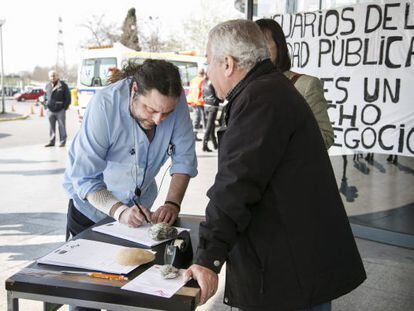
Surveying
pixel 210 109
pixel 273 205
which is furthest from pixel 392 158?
pixel 210 109

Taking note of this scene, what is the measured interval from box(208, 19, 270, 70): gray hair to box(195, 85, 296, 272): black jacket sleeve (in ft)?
0.42

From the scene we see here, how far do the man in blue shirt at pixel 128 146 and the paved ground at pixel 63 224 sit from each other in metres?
1.25

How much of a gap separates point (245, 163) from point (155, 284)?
0.51 m

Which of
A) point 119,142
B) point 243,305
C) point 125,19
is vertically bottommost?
point 243,305

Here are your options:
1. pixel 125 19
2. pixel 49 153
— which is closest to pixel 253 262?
pixel 49 153

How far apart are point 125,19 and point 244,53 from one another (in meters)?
31.2

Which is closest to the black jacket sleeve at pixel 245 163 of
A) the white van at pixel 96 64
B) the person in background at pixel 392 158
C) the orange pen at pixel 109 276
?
the orange pen at pixel 109 276

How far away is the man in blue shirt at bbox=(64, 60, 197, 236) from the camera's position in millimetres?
2092

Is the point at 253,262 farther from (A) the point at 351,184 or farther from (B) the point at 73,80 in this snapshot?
(B) the point at 73,80

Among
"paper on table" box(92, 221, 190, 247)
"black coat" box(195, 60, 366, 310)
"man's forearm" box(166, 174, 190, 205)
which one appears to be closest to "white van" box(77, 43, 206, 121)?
"man's forearm" box(166, 174, 190, 205)

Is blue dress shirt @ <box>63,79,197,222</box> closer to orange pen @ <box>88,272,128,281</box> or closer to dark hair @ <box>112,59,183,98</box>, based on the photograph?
dark hair @ <box>112,59,183,98</box>

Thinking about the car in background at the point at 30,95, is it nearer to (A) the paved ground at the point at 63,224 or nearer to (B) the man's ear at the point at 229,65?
(A) the paved ground at the point at 63,224

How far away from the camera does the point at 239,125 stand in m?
1.49

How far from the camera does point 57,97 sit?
10383 mm
